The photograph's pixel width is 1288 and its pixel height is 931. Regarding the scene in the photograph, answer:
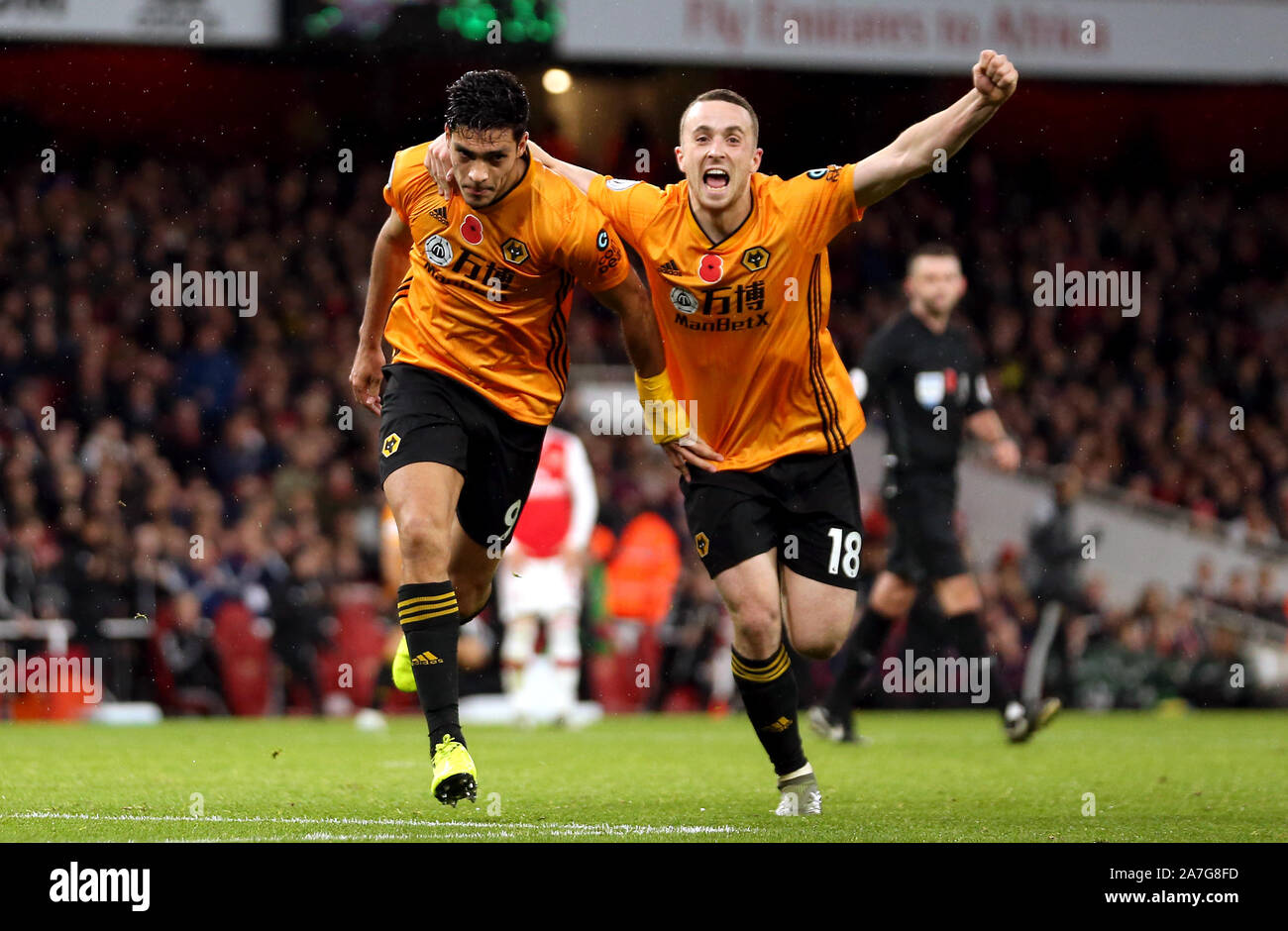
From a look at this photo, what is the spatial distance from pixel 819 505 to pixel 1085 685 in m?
9.45

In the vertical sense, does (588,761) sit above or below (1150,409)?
below

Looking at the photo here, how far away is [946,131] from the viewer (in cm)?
531

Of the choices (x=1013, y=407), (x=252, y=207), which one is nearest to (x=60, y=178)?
(x=252, y=207)

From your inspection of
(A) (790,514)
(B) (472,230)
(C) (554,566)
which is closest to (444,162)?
(B) (472,230)

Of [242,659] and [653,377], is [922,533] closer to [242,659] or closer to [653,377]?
[653,377]

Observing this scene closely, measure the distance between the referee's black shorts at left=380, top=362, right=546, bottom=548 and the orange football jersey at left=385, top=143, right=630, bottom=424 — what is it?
0.05m

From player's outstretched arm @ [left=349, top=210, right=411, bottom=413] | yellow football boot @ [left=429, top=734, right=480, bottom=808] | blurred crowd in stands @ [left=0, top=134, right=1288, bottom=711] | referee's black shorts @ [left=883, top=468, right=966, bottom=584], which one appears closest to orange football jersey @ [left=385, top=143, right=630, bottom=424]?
player's outstretched arm @ [left=349, top=210, right=411, bottom=413]

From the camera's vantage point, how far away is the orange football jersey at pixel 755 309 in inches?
229

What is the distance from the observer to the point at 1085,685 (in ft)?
48.7

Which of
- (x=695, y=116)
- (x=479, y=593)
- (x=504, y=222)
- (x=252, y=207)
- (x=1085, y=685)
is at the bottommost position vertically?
(x=1085, y=685)

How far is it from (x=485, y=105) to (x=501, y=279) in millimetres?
622

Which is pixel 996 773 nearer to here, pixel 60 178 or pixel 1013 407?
pixel 1013 407

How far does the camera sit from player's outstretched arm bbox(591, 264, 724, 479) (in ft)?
18.7
